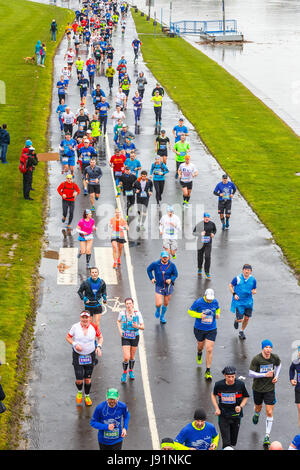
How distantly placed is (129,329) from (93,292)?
1569 mm

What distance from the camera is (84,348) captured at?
14.1 m

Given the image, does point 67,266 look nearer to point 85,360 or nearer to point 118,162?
point 118,162

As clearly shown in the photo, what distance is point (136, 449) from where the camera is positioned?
13.0 metres

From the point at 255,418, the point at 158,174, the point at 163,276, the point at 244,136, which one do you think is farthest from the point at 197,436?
the point at 244,136

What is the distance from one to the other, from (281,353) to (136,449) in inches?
195

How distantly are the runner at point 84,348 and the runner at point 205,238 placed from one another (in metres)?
6.54

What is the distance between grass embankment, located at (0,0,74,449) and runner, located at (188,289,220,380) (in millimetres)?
3692

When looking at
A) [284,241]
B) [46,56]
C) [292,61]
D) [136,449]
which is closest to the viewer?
[136,449]

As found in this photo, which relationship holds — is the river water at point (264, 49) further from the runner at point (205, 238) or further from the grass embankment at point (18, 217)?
the runner at point (205, 238)

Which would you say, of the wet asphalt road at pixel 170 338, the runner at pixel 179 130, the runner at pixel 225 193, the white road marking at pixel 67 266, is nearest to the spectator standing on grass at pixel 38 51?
the runner at pixel 179 130

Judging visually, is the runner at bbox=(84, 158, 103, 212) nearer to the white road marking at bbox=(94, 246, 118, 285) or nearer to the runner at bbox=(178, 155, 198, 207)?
the white road marking at bbox=(94, 246, 118, 285)

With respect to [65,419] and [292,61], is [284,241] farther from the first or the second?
[292,61]

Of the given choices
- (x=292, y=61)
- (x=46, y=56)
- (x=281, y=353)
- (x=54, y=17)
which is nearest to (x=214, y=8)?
(x=54, y=17)

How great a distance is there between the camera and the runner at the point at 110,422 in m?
11.9
